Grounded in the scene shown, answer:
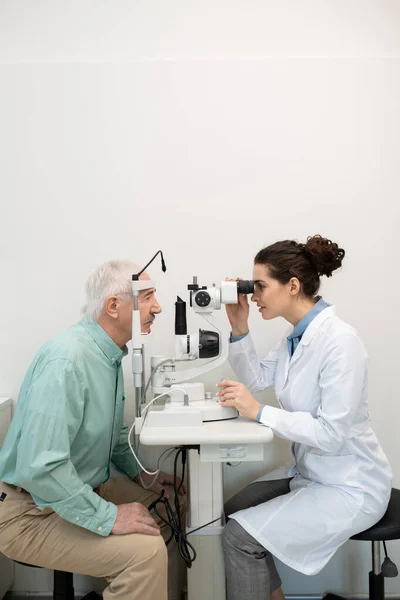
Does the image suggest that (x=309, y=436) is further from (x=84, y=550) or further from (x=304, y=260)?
(x=84, y=550)

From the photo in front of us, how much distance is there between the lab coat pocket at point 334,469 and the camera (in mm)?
1423

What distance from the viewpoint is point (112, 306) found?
1492 millimetres

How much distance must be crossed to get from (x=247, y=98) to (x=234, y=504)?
1.60 m

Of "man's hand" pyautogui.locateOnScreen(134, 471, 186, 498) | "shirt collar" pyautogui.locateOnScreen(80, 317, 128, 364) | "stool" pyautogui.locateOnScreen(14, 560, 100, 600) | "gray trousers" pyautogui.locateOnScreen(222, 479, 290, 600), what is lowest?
"stool" pyautogui.locateOnScreen(14, 560, 100, 600)

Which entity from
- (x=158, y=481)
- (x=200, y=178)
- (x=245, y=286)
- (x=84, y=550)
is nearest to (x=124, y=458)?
(x=158, y=481)

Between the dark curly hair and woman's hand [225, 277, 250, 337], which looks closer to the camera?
the dark curly hair

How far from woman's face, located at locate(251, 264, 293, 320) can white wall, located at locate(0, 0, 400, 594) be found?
394 millimetres

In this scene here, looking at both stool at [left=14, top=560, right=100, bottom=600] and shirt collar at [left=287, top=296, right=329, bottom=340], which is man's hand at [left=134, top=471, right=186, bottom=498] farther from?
shirt collar at [left=287, top=296, right=329, bottom=340]

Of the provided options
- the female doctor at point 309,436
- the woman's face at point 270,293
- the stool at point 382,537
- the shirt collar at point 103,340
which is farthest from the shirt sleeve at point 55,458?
the stool at point 382,537

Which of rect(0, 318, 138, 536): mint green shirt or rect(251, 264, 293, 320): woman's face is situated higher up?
rect(251, 264, 293, 320): woman's face

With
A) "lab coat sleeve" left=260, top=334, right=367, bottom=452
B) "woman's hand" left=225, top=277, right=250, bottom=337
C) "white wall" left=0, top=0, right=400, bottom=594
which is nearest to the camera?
"lab coat sleeve" left=260, top=334, right=367, bottom=452

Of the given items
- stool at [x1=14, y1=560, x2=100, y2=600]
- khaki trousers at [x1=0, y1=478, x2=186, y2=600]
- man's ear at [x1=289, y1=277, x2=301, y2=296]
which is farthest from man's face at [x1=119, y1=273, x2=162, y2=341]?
stool at [x1=14, y1=560, x2=100, y2=600]

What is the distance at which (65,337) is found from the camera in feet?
4.63

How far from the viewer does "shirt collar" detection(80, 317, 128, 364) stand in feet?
4.85
